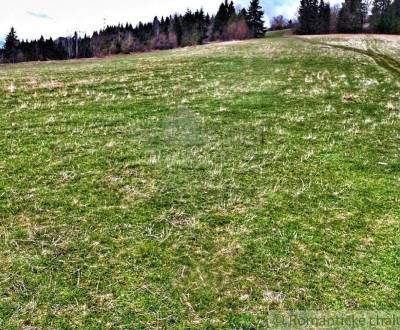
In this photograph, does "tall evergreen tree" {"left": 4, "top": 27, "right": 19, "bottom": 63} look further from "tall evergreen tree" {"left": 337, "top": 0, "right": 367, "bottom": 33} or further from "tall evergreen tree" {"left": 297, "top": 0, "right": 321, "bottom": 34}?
"tall evergreen tree" {"left": 337, "top": 0, "right": 367, "bottom": 33}

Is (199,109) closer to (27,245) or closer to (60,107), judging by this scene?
(60,107)

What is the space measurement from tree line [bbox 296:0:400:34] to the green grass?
115 m

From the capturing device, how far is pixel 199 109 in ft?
63.6

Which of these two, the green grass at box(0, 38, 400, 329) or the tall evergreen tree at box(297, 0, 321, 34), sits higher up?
the tall evergreen tree at box(297, 0, 321, 34)

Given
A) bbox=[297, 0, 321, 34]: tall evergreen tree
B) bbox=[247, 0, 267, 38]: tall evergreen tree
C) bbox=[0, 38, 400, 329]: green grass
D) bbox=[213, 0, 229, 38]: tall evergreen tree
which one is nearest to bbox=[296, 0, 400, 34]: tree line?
bbox=[297, 0, 321, 34]: tall evergreen tree

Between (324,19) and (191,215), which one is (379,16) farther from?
(191,215)

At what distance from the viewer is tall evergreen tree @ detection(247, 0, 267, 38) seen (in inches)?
4887

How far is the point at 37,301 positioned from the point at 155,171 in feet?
17.7

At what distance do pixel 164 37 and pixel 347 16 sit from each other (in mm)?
64456

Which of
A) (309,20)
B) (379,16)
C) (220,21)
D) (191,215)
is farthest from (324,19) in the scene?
(191,215)

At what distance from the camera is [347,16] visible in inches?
4860

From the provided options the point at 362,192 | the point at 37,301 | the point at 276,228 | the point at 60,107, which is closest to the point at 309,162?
the point at 362,192

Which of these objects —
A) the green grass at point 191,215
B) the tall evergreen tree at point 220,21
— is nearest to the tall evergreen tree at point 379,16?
the tall evergreen tree at point 220,21

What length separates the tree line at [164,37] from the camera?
12519cm
